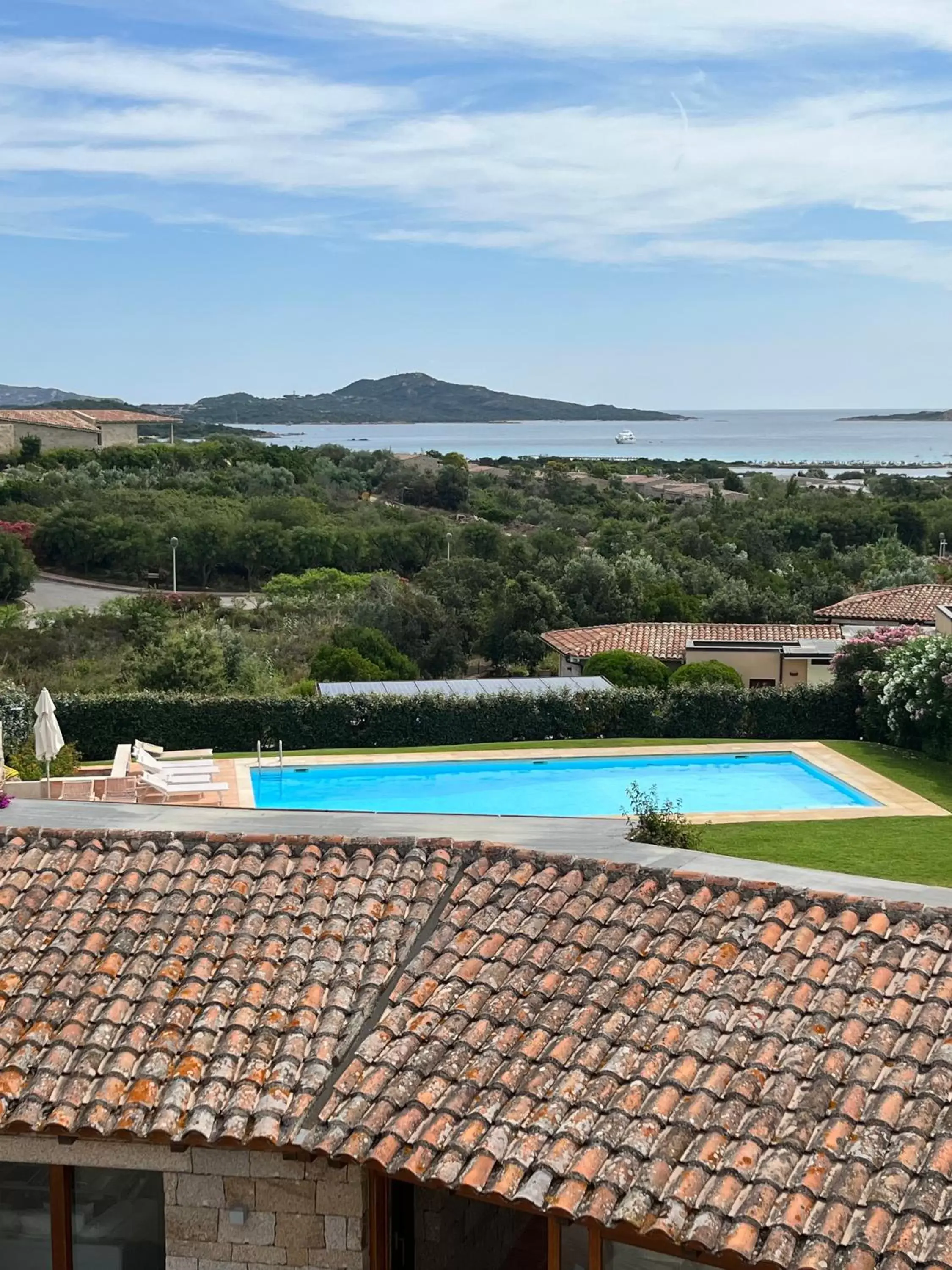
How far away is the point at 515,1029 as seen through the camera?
249 inches

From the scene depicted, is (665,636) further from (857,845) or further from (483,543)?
(483,543)

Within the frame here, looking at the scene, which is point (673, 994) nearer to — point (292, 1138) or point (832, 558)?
point (292, 1138)

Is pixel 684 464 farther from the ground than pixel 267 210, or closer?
closer

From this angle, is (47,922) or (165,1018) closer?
Result: (165,1018)

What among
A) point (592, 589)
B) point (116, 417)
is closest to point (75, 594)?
point (592, 589)

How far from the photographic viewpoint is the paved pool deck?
7691 mm

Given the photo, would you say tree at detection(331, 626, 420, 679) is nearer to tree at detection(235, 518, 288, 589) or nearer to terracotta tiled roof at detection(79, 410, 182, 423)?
tree at detection(235, 518, 288, 589)

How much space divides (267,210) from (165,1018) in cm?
4622

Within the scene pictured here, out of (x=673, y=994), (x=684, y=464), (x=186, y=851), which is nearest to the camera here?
(x=673, y=994)

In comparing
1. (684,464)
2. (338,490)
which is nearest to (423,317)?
(338,490)

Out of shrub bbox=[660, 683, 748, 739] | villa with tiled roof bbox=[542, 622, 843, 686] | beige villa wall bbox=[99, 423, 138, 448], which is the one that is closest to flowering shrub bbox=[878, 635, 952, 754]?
shrub bbox=[660, 683, 748, 739]

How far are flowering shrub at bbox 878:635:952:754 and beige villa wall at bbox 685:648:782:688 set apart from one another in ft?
17.4

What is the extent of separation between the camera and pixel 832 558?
56.0m

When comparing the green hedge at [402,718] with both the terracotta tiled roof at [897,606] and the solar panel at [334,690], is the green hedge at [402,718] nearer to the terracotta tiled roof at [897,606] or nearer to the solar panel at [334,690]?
the solar panel at [334,690]
